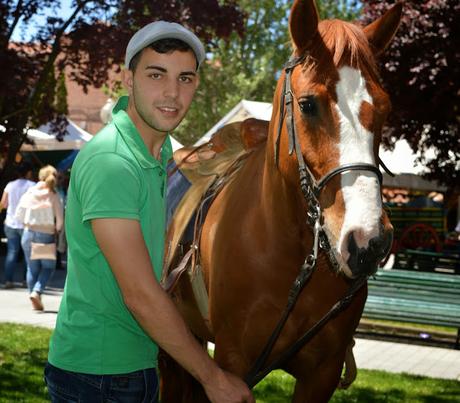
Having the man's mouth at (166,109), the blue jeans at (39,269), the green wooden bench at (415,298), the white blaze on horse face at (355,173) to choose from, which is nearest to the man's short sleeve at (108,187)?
the man's mouth at (166,109)

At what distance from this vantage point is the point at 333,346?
3660mm

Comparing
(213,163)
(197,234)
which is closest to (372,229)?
(197,234)

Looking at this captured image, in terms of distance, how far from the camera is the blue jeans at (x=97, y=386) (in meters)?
2.29

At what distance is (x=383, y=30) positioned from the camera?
345 cm

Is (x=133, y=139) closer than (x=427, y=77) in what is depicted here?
Yes

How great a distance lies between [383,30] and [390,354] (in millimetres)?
5956

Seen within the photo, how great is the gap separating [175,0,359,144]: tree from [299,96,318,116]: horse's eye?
36.3m

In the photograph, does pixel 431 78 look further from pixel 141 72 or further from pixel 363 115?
pixel 141 72

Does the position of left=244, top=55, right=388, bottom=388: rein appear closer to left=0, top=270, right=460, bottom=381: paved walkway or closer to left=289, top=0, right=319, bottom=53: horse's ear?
left=289, top=0, right=319, bottom=53: horse's ear

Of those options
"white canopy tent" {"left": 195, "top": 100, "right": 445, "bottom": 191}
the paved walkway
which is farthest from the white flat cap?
"white canopy tent" {"left": 195, "top": 100, "right": 445, "bottom": 191}

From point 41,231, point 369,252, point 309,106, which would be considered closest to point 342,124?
point 309,106

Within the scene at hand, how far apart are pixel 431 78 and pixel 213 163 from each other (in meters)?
7.97

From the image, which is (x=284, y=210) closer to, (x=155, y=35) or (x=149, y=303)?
(x=155, y=35)

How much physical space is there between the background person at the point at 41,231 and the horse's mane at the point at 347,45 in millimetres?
7968
